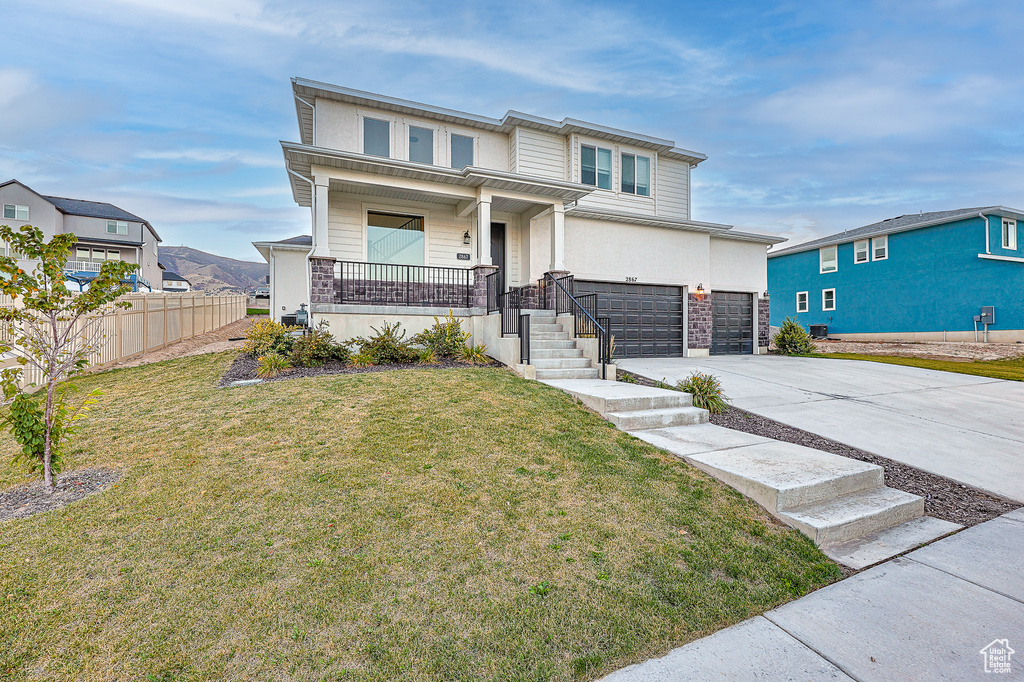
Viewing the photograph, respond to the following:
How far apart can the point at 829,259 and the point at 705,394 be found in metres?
21.4

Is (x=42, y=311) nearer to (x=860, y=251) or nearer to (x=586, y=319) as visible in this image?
(x=586, y=319)

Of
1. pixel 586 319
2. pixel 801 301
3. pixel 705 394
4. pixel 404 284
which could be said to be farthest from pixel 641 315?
pixel 801 301

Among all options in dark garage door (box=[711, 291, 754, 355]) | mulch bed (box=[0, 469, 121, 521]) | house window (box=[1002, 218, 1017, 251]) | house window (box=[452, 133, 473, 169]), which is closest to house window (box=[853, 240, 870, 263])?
house window (box=[1002, 218, 1017, 251])

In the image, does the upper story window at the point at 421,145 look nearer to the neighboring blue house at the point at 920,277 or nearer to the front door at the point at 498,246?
the front door at the point at 498,246

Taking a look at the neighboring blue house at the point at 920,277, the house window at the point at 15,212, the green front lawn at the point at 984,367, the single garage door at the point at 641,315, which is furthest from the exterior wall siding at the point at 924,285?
the house window at the point at 15,212

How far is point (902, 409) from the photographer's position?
6.45m

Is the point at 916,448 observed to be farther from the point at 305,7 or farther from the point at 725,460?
the point at 305,7

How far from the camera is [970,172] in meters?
19.5

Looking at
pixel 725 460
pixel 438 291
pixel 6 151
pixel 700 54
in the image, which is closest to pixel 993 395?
pixel 725 460

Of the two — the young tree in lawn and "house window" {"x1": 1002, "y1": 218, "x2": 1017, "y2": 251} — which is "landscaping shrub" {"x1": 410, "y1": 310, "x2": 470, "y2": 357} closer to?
the young tree in lawn

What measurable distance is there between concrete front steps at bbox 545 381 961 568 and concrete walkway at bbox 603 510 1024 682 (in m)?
0.32

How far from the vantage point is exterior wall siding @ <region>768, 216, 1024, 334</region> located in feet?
55.3

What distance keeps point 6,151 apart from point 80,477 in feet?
144

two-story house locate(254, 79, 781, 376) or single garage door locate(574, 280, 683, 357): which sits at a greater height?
two-story house locate(254, 79, 781, 376)
